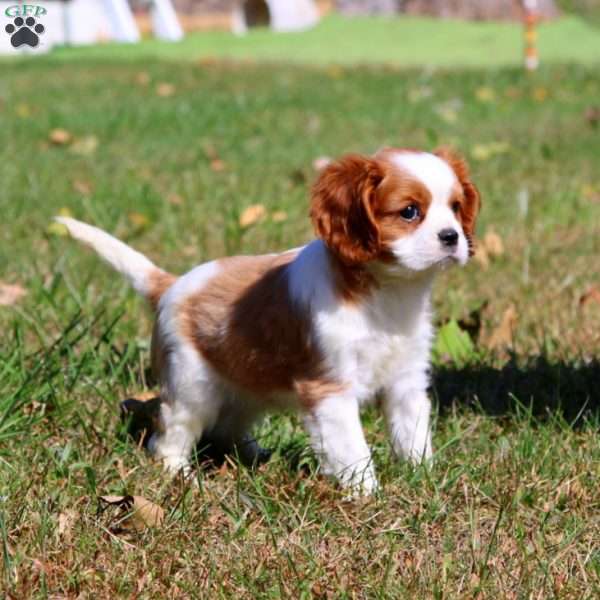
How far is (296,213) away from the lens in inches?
244

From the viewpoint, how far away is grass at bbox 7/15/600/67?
667 inches

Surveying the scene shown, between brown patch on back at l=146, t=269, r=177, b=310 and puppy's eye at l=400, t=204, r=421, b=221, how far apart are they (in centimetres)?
89

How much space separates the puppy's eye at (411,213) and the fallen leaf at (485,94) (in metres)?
8.79

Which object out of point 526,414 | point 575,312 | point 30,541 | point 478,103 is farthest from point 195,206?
point 478,103

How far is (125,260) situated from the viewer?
3.72 metres

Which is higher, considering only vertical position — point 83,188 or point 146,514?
point 146,514

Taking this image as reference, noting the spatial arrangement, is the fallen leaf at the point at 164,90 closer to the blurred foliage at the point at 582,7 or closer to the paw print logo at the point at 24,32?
the paw print logo at the point at 24,32

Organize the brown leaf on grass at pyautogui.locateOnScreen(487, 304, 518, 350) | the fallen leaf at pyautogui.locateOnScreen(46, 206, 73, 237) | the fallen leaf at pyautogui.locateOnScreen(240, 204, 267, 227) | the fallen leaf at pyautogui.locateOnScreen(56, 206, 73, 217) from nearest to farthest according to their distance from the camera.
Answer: the brown leaf on grass at pyautogui.locateOnScreen(487, 304, 518, 350)
the fallen leaf at pyautogui.locateOnScreen(46, 206, 73, 237)
the fallen leaf at pyautogui.locateOnScreen(240, 204, 267, 227)
the fallen leaf at pyautogui.locateOnScreen(56, 206, 73, 217)

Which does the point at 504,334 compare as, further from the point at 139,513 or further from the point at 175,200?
the point at 175,200

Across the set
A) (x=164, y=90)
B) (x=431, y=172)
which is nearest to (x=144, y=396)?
(x=431, y=172)

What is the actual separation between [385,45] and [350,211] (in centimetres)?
1570

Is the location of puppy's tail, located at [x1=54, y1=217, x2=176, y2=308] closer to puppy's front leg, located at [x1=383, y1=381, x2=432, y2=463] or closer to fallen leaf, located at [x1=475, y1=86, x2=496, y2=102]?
puppy's front leg, located at [x1=383, y1=381, x2=432, y2=463]

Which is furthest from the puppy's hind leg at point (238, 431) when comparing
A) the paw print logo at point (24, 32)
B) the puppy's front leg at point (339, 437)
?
the paw print logo at point (24, 32)

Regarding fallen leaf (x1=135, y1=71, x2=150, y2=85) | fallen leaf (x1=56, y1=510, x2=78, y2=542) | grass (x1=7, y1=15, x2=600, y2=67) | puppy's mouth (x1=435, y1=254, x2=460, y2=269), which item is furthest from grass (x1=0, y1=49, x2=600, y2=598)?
grass (x1=7, y1=15, x2=600, y2=67)
